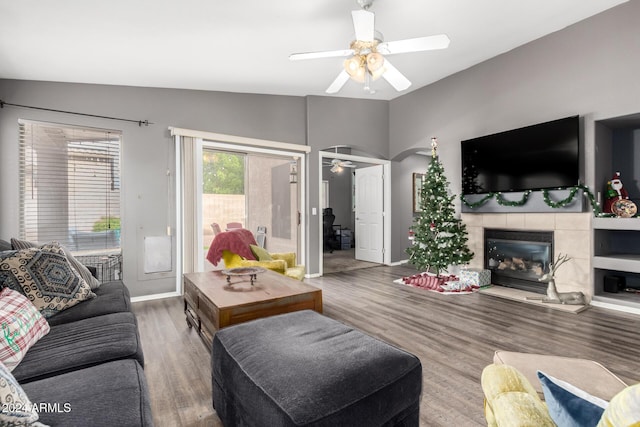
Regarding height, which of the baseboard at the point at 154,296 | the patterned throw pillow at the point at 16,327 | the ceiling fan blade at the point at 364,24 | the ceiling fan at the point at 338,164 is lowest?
the baseboard at the point at 154,296

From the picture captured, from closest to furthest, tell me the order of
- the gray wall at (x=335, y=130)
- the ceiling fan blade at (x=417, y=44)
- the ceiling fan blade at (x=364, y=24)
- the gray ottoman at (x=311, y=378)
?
the gray ottoman at (x=311, y=378) < the ceiling fan blade at (x=364, y=24) < the ceiling fan blade at (x=417, y=44) < the gray wall at (x=335, y=130)

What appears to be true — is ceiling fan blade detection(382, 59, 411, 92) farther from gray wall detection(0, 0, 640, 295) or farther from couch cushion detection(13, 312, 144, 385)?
couch cushion detection(13, 312, 144, 385)

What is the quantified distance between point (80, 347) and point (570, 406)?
1929 mm

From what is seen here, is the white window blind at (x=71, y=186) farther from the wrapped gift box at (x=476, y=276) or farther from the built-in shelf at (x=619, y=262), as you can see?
the built-in shelf at (x=619, y=262)

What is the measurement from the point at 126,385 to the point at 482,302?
395 centimetres

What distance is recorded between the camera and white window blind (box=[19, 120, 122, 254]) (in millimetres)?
3621

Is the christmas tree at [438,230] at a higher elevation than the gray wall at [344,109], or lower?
lower

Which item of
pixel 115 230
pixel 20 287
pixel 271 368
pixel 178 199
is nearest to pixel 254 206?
pixel 178 199

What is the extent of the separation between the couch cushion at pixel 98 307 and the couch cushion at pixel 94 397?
808 mm

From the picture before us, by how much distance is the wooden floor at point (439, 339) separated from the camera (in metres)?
1.94

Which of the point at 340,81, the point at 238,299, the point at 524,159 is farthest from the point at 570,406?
the point at 524,159

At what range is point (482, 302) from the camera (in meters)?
4.03

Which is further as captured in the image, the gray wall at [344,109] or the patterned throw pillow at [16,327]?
the gray wall at [344,109]

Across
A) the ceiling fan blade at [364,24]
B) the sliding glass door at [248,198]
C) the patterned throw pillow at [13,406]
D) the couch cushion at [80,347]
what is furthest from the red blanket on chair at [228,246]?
the patterned throw pillow at [13,406]
